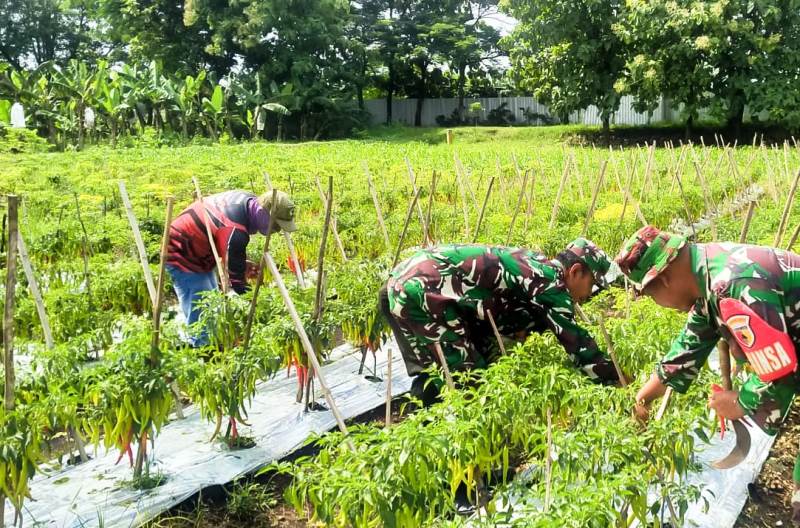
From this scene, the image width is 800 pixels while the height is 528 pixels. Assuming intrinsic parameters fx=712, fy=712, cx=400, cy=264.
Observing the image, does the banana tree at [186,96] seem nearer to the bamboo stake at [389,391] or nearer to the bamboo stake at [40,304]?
the bamboo stake at [40,304]

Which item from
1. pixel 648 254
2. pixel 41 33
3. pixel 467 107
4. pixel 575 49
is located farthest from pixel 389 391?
pixel 41 33

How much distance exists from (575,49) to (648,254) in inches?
805

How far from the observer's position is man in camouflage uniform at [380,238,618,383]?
3.10 m

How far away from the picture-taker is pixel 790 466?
12.0ft

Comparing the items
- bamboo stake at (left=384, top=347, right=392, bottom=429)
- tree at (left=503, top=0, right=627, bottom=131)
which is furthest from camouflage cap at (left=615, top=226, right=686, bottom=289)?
tree at (left=503, top=0, right=627, bottom=131)

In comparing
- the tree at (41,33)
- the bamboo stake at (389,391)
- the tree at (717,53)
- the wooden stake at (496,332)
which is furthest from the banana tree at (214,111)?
the bamboo stake at (389,391)

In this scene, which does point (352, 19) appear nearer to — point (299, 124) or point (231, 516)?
point (299, 124)

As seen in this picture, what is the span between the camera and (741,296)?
7.09ft

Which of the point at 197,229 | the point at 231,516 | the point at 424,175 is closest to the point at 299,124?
the point at 424,175

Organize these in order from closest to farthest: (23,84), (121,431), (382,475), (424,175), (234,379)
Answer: (382,475)
(121,431)
(234,379)
(424,175)
(23,84)

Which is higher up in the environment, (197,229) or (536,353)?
(197,229)

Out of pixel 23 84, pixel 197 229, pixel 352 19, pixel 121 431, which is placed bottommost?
pixel 121 431

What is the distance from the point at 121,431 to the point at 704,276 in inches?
90.6

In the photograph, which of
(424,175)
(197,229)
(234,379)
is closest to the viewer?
(234,379)
